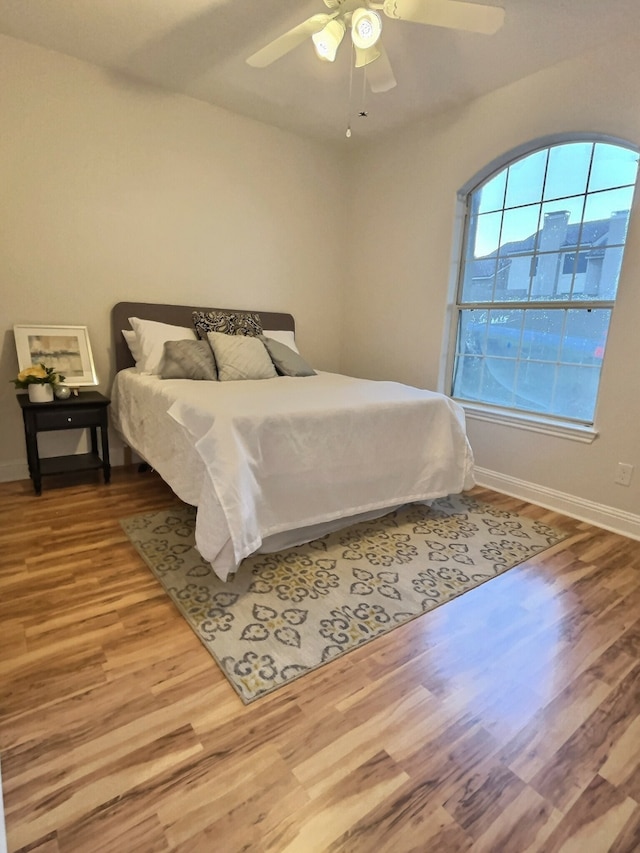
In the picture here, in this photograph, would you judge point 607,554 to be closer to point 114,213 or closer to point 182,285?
point 182,285

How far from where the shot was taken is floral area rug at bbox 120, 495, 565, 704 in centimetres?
158

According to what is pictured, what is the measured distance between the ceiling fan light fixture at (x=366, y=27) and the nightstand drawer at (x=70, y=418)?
244 centimetres

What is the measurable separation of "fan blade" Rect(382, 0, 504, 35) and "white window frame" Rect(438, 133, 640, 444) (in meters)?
1.22

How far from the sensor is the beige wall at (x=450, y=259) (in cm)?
251

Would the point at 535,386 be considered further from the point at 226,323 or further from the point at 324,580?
the point at 226,323

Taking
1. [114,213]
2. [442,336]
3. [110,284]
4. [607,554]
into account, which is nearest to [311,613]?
[607,554]

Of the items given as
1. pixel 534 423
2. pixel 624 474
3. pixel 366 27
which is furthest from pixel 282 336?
pixel 624 474

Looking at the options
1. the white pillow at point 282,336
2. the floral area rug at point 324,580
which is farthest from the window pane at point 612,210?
the white pillow at point 282,336

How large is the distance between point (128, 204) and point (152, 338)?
0.98 meters

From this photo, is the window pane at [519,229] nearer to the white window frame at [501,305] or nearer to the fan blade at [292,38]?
the white window frame at [501,305]

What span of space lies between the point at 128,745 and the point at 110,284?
2903mm

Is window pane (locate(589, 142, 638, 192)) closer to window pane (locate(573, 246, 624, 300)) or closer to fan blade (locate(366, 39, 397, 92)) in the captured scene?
window pane (locate(573, 246, 624, 300))

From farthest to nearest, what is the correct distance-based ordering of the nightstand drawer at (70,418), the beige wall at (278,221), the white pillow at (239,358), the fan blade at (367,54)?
1. the white pillow at (239,358)
2. the nightstand drawer at (70,418)
3. the beige wall at (278,221)
4. the fan blade at (367,54)

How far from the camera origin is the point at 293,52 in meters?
2.60
